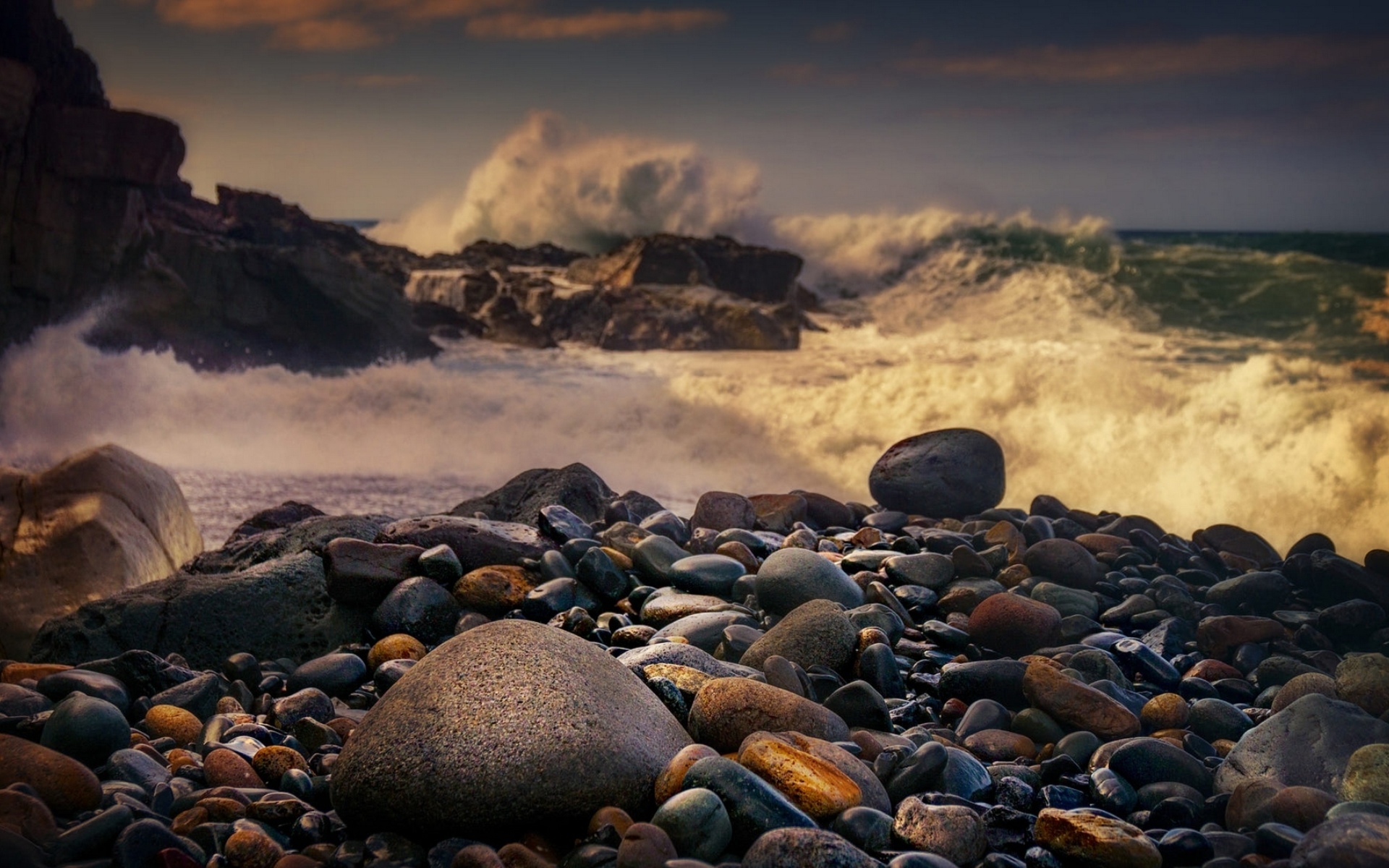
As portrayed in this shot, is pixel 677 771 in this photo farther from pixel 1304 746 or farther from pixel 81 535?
pixel 81 535

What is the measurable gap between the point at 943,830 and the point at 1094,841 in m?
0.30

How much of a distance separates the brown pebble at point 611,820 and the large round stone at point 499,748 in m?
0.03

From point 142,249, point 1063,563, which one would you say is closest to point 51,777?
point 1063,563

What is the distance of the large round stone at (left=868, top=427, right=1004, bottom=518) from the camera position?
15.7ft

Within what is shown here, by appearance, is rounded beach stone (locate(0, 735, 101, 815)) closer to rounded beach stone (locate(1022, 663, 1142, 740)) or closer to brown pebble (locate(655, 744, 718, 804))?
brown pebble (locate(655, 744, 718, 804))

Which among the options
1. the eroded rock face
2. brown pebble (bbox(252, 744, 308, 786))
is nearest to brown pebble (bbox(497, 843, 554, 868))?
brown pebble (bbox(252, 744, 308, 786))

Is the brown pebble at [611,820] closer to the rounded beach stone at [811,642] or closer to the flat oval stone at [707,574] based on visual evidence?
the rounded beach stone at [811,642]

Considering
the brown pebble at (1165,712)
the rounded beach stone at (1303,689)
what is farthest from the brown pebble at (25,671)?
the rounded beach stone at (1303,689)

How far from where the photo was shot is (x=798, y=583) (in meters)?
3.29

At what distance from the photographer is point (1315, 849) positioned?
1886 millimetres

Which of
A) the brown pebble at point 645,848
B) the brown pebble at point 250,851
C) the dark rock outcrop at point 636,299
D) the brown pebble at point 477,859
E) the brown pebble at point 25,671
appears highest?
the dark rock outcrop at point 636,299

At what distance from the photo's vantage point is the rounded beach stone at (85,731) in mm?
→ 2279

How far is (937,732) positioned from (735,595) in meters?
0.98

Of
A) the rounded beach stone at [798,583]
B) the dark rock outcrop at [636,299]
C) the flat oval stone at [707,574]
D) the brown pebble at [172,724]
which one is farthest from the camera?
the dark rock outcrop at [636,299]
